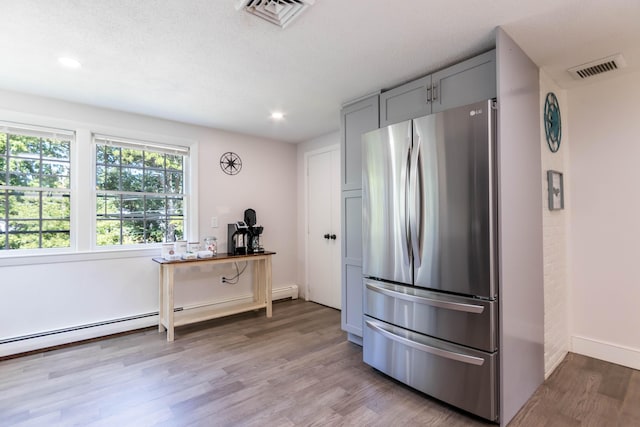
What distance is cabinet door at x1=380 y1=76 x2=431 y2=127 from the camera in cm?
243

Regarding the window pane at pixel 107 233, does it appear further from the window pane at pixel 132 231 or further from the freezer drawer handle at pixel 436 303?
the freezer drawer handle at pixel 436 303

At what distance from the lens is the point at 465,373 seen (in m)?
1.89

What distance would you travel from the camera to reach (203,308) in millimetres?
3820

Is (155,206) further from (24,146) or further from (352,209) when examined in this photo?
(352,209)

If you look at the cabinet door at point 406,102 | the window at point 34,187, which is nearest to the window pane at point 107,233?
the window at point 34,187

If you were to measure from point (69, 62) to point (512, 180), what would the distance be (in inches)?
123

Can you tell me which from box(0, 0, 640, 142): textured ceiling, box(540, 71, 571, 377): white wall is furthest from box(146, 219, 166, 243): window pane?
box(540, 71, 571, 377): white wall

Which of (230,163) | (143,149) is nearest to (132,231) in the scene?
(143,149)

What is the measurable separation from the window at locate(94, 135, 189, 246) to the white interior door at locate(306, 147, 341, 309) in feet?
5.61

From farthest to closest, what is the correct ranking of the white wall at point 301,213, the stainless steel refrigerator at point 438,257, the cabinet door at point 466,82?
1. the white wall at point 301,213
2. the cabinet door at point 466,82
3. the stainless steel refrigerator at point 438,257

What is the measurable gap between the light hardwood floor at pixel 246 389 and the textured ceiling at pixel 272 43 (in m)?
2.33

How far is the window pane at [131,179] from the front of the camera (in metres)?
3.44

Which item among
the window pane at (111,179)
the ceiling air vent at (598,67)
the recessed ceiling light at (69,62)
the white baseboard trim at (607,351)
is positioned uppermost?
the recessed ceiling light at (69,62)

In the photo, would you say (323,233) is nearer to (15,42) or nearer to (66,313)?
(66,313)
